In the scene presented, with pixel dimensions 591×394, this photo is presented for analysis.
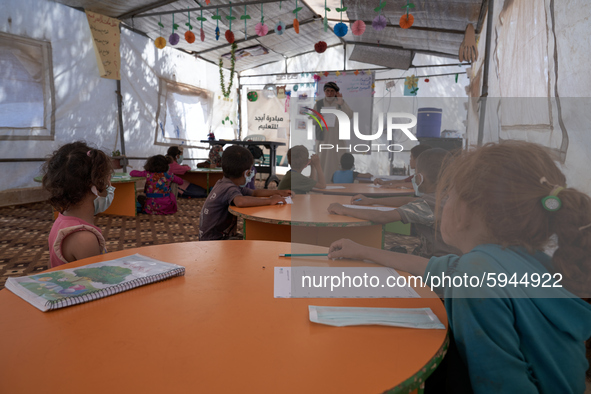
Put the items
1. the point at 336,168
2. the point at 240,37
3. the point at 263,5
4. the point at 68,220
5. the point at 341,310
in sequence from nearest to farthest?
the point at 341,310 < the point at 68,220 < the point at 336,168 < the point at 263,5 < the point at 240,37

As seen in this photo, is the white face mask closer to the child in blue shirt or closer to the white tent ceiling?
the child in blue shirt

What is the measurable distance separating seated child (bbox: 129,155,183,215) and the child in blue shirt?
4.45 meters

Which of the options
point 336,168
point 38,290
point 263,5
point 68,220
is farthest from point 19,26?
point 38,290

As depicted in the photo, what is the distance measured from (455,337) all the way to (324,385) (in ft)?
1.00

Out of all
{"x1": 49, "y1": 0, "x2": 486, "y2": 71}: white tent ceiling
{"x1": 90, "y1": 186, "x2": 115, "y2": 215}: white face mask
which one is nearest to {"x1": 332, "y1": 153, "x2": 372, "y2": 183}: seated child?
{"x1": 90, "y1": 186, "x2": 115, "y2": 215}: white face mask

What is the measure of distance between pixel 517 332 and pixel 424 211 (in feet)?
4.15

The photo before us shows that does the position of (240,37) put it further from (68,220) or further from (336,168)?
(68,220)

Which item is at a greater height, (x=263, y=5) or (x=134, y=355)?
(x=263, y=5)

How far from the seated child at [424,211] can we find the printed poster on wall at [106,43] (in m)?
5.63

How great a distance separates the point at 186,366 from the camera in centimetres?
56

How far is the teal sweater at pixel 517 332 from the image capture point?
615 millimetres

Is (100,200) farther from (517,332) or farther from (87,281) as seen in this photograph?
(517,332)

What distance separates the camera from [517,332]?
0.64 meters

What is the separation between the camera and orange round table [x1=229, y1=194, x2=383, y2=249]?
1.67 meters
